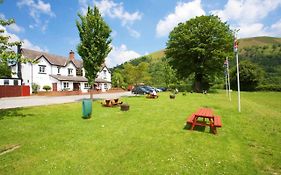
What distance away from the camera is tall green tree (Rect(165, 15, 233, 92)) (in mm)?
43469

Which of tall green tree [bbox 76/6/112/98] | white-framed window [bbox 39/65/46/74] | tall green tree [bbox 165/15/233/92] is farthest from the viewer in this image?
white-framed window [bbox 39/65/46/74]

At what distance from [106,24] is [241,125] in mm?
18414

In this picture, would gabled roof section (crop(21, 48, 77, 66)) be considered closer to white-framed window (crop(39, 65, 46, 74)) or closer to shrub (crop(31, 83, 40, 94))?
white-framed window (crop(39, 65, 46, 74))

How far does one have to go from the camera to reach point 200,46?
142 feet

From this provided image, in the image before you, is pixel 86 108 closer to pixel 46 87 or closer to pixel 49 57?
pixel 46 87

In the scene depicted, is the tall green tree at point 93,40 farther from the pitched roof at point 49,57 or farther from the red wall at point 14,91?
the pitched roof at point 49,57

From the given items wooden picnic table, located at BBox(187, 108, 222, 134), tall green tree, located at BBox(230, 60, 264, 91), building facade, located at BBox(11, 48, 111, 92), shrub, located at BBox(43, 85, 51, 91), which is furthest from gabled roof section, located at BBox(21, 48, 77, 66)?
tall green tree, located at BBox(230, 60, 264, 91)

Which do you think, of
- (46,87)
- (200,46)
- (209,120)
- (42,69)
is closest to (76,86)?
(46,87)

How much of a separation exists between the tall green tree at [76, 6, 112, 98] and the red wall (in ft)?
71.0

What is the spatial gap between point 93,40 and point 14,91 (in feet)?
78.5

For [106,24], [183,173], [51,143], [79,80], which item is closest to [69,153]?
[51,143]

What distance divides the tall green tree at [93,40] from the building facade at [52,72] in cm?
1566

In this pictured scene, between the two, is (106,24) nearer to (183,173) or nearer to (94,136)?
(94,136)

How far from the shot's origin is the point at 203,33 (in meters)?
43.9
